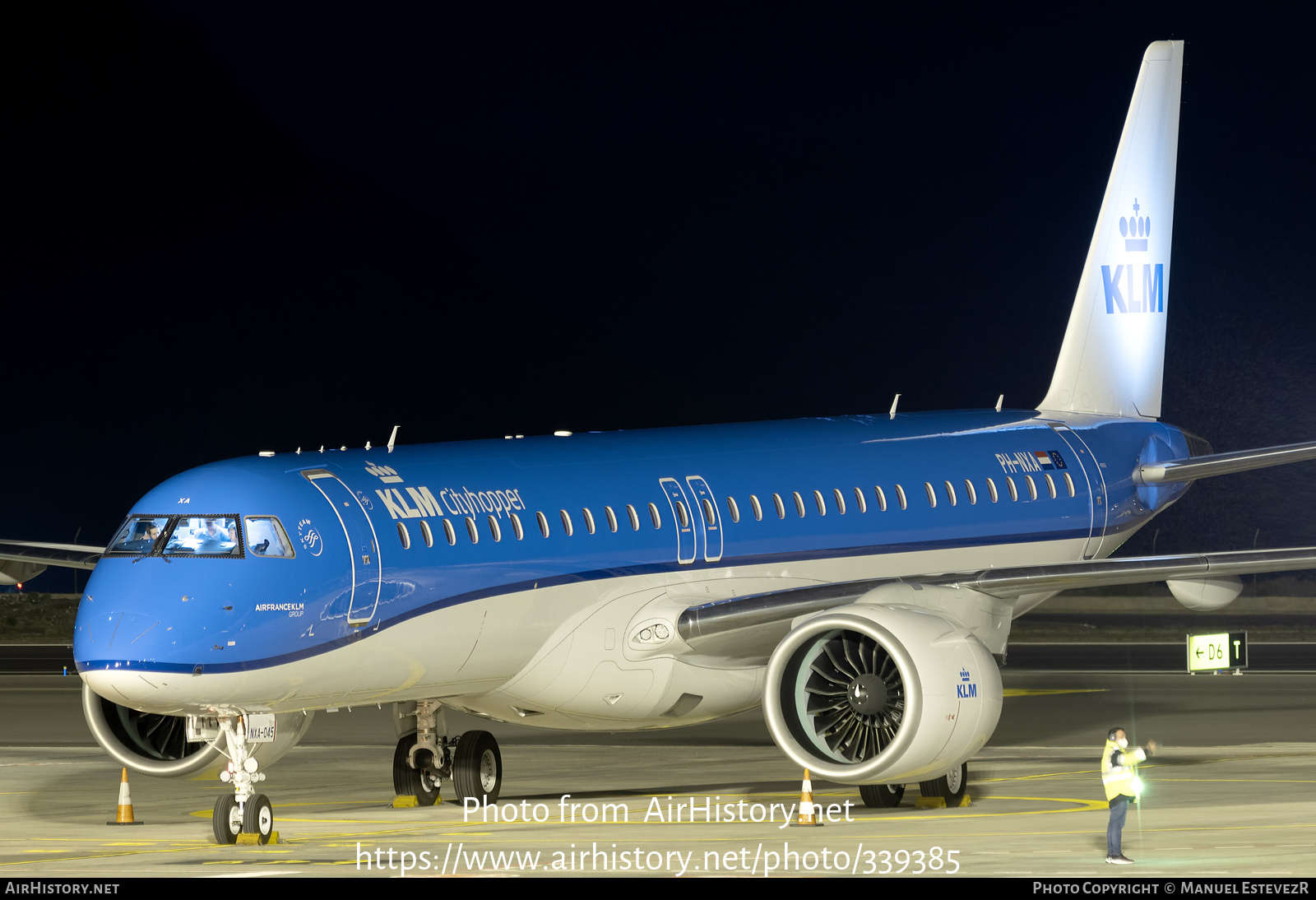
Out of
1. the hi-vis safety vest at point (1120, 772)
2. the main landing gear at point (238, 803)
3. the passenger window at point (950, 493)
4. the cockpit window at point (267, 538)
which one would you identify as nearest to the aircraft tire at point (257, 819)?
the main landing gear at point (238, 803)

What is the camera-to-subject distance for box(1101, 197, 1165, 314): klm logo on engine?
31.0m

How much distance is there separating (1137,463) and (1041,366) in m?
103

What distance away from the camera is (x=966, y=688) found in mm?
18469

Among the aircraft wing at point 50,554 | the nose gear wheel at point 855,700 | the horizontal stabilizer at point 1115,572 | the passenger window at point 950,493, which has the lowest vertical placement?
the nose gear wheel at point 855,700

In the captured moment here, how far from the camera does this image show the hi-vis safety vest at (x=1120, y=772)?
15.9 m

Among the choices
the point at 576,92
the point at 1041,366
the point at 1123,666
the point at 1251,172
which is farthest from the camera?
the point at 576,92

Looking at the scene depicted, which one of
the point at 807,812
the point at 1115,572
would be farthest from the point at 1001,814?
the point at 1115,572

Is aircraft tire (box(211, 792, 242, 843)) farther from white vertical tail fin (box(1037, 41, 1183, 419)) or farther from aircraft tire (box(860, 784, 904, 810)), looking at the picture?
white vertical tail fin (box(1037, 41, 1183, 419))

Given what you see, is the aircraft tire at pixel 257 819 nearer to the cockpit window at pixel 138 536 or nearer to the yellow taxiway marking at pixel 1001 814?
the cockpit window at pixel 138 536

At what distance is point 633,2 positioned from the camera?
5955 inches

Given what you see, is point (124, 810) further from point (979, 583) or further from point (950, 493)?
point (950, 493)

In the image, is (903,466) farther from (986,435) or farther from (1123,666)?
(1123,666)

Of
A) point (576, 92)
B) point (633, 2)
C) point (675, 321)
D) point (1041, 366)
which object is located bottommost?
point (1041, 366)
